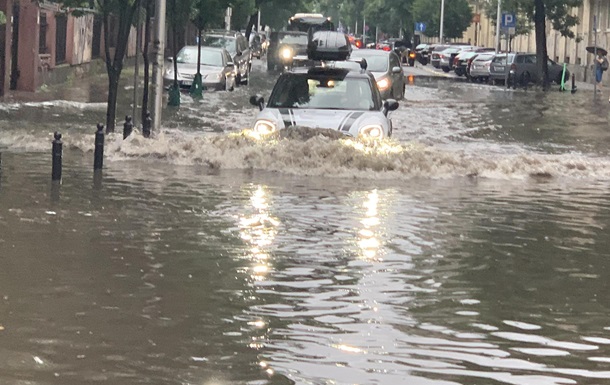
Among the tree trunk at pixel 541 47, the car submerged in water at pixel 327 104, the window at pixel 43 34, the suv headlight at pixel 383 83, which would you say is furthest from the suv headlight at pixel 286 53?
the car submerged in water at pixel 327 104

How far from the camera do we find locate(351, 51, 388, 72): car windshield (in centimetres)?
3869

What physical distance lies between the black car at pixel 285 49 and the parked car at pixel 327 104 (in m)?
42.5

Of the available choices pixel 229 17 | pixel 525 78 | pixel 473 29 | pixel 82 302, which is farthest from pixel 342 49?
pixel 473 29

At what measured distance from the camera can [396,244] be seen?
13195mm

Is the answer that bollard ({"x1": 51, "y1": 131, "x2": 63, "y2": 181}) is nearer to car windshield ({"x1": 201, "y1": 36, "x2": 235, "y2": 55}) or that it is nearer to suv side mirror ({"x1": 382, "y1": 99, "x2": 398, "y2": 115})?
suv side mirror ({"x1": 382, "y1": 99, "x2": 398, "y2": 115})

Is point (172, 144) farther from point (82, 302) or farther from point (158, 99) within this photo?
point (82, 302)

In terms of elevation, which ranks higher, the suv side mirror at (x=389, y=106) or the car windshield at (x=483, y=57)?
the car windshield at (x=483, y=57)

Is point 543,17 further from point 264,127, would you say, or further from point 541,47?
point 264,127

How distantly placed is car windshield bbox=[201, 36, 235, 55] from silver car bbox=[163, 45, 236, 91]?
422cm

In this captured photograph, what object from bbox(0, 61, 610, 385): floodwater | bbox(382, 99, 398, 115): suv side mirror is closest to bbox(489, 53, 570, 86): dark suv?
bbox(0, 61, 610, 385): floodwater

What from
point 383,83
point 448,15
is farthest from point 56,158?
point 448,15

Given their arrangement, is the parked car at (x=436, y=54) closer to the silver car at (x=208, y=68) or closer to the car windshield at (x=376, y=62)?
the silver car at (x=208, y=68)

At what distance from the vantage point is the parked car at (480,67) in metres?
66.2

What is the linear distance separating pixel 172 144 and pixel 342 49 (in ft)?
26.8
